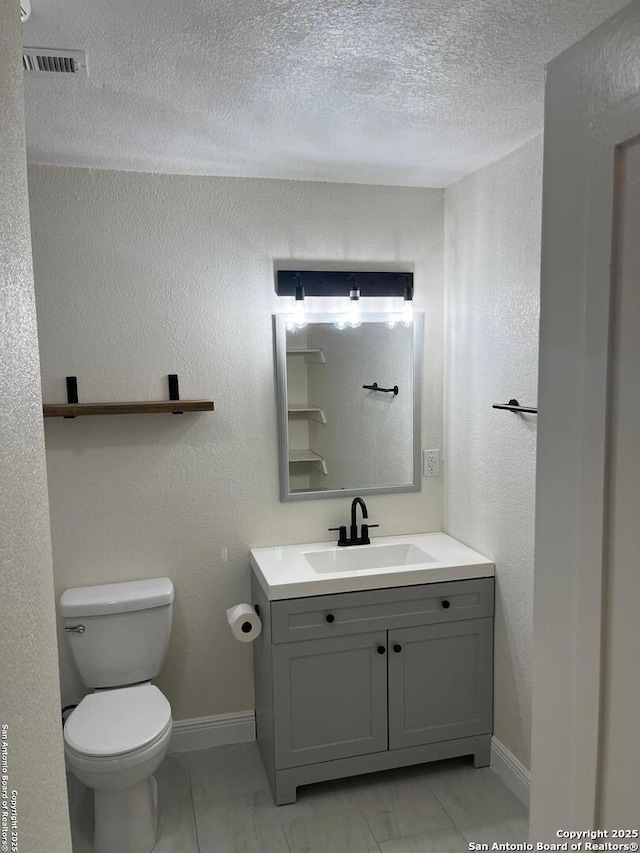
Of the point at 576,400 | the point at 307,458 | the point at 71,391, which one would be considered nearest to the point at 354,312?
the point at 307,458

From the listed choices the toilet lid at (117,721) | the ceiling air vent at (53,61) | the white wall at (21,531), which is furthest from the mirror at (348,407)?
the white wall at (21,531)

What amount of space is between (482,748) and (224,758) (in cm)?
112

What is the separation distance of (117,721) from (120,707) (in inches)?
3.9

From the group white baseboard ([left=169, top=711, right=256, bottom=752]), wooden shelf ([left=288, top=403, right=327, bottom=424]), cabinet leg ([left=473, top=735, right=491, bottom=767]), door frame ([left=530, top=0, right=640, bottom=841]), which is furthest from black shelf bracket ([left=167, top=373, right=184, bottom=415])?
door frame ([left=530, top=0, right=640, bottom=841])

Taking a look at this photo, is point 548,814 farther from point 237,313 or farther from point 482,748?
point 237,313

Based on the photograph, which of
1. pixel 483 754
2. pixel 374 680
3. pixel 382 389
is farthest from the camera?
pixel 382 389

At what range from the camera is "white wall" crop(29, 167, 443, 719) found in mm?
2742

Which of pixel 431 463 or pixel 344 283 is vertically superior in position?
pixel 344 283

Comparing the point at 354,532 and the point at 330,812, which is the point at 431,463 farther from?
the point at 330,812

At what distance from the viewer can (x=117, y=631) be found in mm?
2666


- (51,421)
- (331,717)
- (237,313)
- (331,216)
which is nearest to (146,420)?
(51,421)

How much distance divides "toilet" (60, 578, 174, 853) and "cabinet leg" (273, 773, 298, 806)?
465mm

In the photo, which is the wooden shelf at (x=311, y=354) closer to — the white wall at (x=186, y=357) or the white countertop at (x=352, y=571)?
the white wall at (x=186, y=357)

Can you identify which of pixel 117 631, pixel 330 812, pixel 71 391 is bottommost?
pixel 330 812
